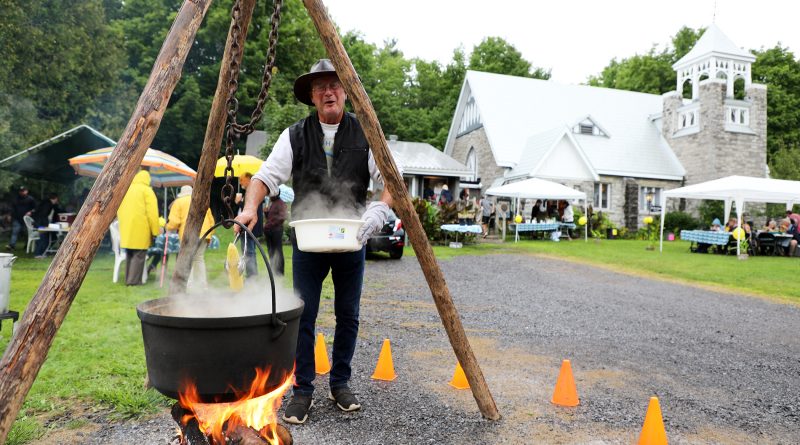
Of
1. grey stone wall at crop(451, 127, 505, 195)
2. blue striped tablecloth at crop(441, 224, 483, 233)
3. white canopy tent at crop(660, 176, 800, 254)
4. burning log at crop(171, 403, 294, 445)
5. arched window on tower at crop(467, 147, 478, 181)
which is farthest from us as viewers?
arched window on tower at crop(467, 147, 478, 181)

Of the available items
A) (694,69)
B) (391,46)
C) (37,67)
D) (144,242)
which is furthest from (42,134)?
(391,46)

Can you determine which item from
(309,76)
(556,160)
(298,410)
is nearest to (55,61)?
(309,76)

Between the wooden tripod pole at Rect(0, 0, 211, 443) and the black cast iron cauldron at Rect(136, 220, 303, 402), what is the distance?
313mm

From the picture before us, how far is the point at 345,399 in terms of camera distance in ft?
10.9

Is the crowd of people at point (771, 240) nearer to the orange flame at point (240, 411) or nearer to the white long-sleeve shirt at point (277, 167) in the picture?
the white long-sleeve shirt at point (277, 167)

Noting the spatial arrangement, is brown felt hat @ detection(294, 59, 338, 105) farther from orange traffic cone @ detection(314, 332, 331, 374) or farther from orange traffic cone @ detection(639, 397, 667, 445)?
orange traffic cone @ detection(639, 397, 667, 445)

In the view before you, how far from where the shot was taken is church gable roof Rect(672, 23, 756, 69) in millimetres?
24812

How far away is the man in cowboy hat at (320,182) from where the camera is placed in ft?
10.2

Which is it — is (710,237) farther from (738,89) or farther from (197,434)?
(738,89)

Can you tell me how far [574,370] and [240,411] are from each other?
10.3ft

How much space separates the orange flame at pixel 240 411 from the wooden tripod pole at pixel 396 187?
1096 millimetres

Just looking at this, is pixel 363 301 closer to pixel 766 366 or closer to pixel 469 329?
pixel 469 329

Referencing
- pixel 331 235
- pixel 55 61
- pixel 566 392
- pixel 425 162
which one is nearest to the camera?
pixel 331 235

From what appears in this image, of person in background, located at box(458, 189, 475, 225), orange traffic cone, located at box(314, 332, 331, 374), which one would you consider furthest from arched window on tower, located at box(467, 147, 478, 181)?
orange traffic cone, located at box(314, 332, 331, 374)
